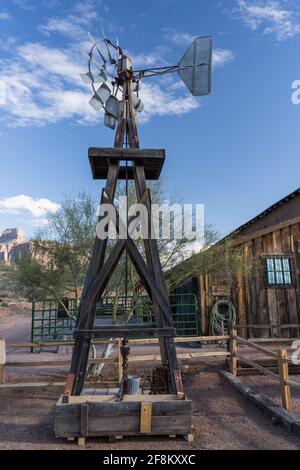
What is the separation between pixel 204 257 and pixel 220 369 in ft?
11.6

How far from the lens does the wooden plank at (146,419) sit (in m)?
4.05

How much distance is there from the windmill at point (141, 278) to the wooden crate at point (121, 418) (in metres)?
0.01

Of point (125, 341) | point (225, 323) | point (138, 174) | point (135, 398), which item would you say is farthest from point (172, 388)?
point (225, 323)

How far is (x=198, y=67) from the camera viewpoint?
5129 mm

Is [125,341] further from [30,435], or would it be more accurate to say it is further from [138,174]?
[138,174]

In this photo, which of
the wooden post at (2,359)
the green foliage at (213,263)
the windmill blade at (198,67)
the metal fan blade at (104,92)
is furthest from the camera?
the green foliage at (213,263)

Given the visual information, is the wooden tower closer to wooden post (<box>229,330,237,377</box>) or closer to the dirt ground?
the dirt ground

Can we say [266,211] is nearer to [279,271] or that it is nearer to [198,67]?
[279,271]

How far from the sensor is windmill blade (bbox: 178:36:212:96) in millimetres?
5031

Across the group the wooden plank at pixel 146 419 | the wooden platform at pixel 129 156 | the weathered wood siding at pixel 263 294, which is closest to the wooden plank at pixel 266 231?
the weathered wood siding at pixel 263 294

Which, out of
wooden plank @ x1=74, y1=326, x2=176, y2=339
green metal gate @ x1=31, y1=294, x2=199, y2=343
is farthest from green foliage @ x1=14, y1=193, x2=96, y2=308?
wooden plank @ x1=74, y1=326, x2=176, y2=339

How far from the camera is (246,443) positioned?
4305 millimetres

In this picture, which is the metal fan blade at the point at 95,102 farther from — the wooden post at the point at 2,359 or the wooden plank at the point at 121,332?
the wooden post at the point at 2,359

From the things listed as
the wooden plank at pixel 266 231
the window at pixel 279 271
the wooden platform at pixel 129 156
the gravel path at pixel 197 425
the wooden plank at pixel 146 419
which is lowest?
the gravel path at pixel 197 425
